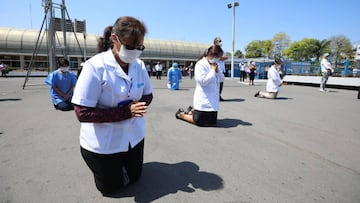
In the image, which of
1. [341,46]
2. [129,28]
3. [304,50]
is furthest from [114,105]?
[304,50]

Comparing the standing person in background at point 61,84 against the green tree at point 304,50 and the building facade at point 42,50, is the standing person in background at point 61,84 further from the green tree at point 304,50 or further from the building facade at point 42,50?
the green tree at point 304,50

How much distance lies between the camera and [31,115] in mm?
5480

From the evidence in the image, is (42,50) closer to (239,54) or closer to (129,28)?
(129,28)

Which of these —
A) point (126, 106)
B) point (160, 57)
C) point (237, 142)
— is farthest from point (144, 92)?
point (160, 57)

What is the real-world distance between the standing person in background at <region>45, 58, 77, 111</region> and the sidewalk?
108 centimetres

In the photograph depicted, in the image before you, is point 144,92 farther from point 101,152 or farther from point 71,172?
point 71,172

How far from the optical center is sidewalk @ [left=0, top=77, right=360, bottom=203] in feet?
7.20

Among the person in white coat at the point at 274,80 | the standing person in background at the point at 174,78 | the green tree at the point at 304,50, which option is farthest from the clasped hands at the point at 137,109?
the green tree at the point at 304,50

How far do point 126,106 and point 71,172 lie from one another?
1.28 m

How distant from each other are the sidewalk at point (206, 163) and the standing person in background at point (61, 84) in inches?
42.6

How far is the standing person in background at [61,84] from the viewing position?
5.99 m

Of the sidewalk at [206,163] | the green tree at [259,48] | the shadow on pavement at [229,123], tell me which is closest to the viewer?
the sidewalk at [206,163]

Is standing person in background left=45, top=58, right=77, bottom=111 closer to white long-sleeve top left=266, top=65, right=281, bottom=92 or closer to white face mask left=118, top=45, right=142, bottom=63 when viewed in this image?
white face mask left=118, top=45, right=142, bottom=63

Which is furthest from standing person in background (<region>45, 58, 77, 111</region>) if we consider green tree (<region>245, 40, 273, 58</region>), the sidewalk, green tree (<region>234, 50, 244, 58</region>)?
green tree (<region>234, 50, 244, 58</region>)
